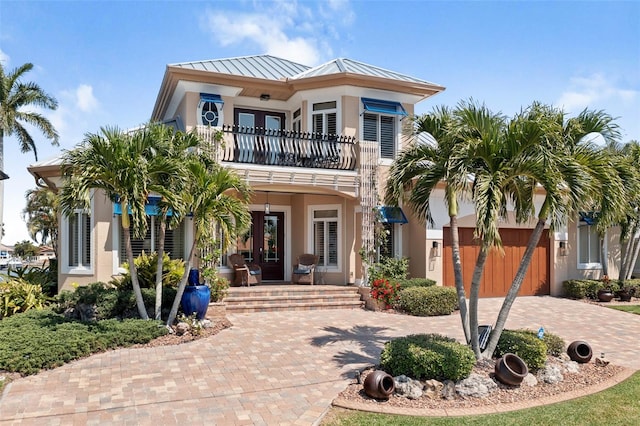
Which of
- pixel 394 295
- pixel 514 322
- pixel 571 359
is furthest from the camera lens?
pixel 394 295

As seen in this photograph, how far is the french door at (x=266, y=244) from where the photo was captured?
17.6 metres

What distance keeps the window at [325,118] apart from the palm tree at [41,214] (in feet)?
73.9

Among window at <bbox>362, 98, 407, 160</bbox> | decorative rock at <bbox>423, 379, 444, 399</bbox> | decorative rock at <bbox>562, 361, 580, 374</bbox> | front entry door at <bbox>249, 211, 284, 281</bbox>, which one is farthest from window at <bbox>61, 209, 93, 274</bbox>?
decorative rock at <bbox>562, 361, 580, 374</bbox>

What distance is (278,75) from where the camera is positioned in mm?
17969

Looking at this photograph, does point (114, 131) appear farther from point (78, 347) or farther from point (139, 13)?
point (78, 347)

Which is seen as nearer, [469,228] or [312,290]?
[312,290]

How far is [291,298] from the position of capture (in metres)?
14.4

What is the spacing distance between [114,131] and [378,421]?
8050mm

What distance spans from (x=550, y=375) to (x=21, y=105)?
31298 mm

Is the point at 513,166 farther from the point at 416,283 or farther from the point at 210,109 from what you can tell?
the point at 210,109

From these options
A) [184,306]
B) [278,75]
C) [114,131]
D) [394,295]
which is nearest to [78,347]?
[184,306]

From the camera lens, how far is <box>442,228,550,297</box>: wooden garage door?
17.3 meters

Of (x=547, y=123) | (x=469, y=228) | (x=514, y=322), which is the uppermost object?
(x=547, y=123)

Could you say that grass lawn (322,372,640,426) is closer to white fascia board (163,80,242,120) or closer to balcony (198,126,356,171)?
balcony (198,126,356,171)
